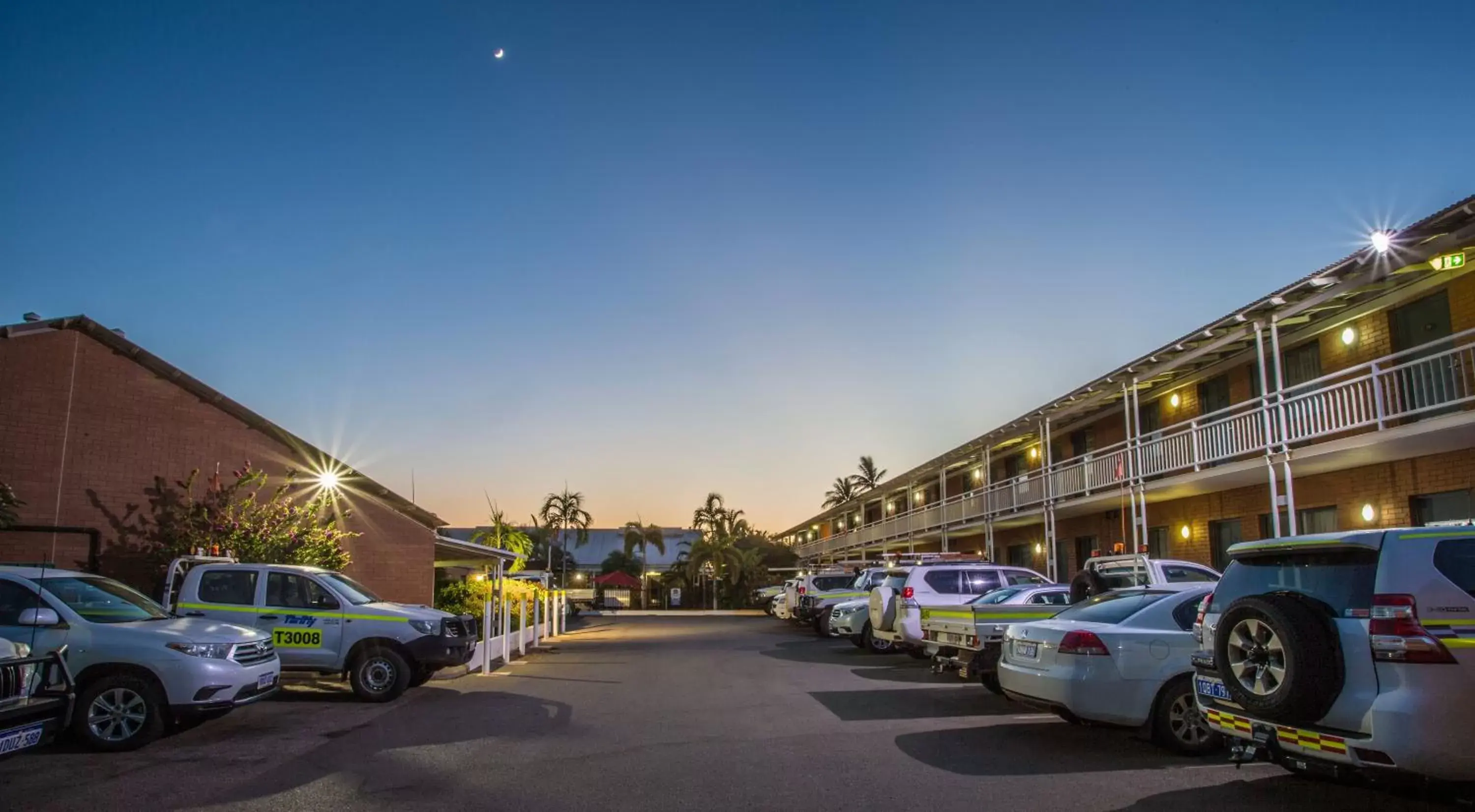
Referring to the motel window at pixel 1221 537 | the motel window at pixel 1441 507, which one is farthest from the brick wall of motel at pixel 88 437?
the motel window at pixel 1441 507

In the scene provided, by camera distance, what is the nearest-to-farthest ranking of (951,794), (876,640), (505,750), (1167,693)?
(951,794) < (1167,693) < (505,750) < (876,640)

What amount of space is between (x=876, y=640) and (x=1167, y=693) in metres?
12.3

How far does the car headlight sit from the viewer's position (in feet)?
31.2

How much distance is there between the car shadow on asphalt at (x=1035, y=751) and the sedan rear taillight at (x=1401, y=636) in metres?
3.05

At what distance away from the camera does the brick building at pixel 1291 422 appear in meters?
14.6

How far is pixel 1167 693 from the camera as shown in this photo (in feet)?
28.2

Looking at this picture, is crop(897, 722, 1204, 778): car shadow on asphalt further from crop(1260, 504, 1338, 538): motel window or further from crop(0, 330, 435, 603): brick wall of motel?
crop(0, 330, 435, 603): brick wall of motel

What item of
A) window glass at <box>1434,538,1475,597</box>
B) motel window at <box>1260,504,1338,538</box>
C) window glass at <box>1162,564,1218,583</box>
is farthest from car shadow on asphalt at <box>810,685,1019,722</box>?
motel window at <box>1260,504,1338,538</box>

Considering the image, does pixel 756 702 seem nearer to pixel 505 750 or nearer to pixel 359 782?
pixel 505 750

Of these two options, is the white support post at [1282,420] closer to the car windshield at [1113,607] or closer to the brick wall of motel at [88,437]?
the car windshield at [1113,607]

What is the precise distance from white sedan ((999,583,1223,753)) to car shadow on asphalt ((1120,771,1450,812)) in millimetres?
933

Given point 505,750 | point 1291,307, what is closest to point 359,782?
point 505,750

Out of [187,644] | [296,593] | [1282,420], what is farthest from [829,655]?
[187,644]

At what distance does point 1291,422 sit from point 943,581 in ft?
21.7
